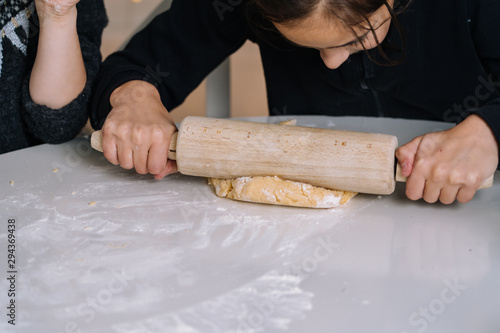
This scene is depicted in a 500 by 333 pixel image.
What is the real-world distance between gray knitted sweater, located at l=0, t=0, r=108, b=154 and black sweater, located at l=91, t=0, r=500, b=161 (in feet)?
0.12

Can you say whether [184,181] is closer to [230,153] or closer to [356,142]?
[230,153]

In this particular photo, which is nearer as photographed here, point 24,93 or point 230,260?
point 230,260

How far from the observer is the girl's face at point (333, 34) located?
0.71 metres

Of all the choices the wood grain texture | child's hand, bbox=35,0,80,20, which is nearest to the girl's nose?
the wood grain texture

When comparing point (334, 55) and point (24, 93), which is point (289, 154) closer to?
point (334, 55)

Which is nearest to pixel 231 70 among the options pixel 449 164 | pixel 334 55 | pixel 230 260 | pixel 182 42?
pixel 182 42

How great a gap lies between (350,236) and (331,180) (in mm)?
101

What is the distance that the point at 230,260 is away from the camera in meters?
0.62

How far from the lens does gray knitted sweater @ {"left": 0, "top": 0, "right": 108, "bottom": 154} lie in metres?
0.94

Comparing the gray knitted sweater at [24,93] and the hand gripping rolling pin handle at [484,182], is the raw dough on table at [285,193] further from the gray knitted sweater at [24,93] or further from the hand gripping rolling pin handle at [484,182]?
the gray knitted sweater at [24,93]

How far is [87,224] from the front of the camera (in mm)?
701

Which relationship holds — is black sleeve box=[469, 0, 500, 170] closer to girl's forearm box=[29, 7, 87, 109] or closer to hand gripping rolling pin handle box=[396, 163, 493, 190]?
hand gripping rolling pin handle box=[396, 163, 493, 190]

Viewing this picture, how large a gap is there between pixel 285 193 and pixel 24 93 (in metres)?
0.52

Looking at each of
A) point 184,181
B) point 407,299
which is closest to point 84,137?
point 184,181
